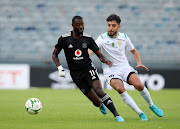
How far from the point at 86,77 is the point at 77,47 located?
630 mm

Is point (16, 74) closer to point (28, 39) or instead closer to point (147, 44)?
point (28, 39)

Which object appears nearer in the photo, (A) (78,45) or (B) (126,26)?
(A) (78,45)

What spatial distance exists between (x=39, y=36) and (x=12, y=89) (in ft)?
13.7

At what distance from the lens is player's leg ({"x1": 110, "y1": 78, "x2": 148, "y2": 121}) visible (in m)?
7.99

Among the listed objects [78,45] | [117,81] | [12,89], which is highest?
[78,45]

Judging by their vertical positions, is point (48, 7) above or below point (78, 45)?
above

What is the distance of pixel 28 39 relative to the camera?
72.5 ft

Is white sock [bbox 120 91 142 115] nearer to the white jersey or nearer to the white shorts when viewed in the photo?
the white shorts

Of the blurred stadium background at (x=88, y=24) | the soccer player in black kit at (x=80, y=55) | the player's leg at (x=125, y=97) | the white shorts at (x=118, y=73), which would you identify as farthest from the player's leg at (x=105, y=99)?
the blurred stadium background at (x=88, y=24)

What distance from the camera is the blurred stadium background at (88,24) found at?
2181 centimetres

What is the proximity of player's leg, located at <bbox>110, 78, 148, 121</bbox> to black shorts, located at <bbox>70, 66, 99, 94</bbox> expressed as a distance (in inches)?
16.1

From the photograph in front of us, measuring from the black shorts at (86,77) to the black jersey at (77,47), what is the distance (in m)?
0.10

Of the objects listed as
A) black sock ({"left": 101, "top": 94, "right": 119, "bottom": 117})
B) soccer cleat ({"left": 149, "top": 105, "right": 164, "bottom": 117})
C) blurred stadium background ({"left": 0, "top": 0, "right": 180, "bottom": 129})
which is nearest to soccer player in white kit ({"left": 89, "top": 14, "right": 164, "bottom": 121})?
soccer cleat ({"left": 149, "top": 105, "right": 164, "bottom": 117})

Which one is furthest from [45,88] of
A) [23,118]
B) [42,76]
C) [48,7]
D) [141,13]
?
[23,118]
